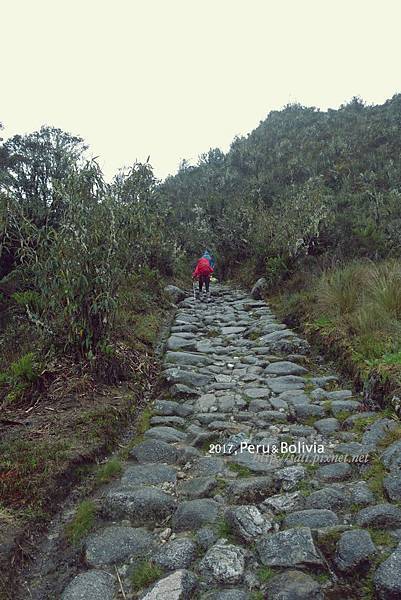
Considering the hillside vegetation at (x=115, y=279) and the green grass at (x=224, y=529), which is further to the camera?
the hillside vegetation at (x=115, y=279)

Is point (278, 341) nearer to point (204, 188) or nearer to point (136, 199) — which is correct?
point (136, 199)

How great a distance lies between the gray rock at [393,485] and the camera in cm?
262

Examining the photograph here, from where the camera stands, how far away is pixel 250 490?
2920 mm

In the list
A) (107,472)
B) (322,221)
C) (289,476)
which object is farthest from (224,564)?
(322,221)

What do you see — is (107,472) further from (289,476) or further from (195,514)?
(289,476)

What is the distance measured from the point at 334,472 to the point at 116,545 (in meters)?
1.43

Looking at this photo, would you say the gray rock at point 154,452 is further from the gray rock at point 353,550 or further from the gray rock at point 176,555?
the gray rock at point 353,550

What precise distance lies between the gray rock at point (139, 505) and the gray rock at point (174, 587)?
57 cm

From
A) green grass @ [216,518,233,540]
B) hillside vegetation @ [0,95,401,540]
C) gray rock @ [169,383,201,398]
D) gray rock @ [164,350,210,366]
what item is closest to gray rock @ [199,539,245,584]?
green grass @ [216,518,233,540]

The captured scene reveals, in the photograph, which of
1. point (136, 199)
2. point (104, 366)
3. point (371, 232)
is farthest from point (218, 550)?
point (371, 232)

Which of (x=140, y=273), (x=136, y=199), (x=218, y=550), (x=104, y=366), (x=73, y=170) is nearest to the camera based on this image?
(x=218, y=550)

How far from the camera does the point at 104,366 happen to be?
4.71 meters

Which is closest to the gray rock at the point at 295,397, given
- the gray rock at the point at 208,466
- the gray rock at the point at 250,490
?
the gray rock at the point at 208,466

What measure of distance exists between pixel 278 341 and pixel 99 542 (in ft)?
14.0
